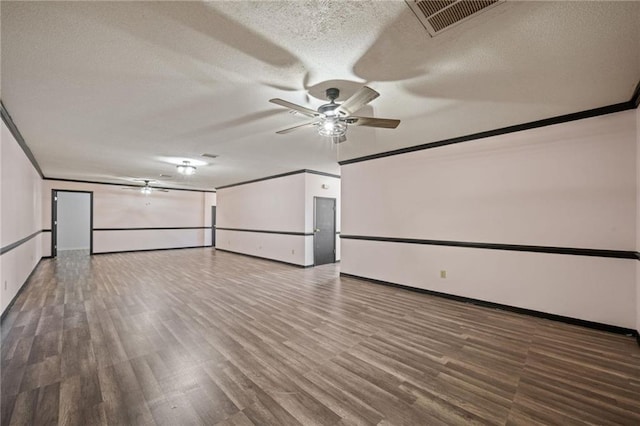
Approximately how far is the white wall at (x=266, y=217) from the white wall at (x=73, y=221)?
573 cm

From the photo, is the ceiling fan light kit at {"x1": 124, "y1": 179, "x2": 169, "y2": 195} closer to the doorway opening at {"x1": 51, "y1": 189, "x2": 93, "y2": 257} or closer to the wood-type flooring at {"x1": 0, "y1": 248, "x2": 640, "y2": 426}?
the doorway opening at {"x1": 51, "y1": 189, "x2": 93, "y2": 257}

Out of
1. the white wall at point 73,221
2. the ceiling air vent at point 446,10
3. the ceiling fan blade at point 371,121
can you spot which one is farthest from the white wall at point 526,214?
the white wall at point 73,221

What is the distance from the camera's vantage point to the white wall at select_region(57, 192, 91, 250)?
35.1ft

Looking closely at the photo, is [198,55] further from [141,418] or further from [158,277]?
[158,277]

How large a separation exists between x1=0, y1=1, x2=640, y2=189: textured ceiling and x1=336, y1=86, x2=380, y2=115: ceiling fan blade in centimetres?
24

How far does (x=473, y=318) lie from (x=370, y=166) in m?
3.27

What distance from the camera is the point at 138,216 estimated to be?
10.2 metres

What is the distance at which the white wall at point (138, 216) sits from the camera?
9258 millimetres

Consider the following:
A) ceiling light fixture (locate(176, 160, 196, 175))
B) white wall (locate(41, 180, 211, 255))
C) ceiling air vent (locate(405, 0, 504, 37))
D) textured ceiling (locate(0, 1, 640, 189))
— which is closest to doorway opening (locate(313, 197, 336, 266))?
ceiling light fixture (locate(176, 160, 196, 175))

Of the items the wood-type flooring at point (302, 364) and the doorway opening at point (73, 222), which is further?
the doorway opening at point (73, 222)

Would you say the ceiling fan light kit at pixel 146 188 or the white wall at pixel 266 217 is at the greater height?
the ceiling fan light kit at pixel 146 188

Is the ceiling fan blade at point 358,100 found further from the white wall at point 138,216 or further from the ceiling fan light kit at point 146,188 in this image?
the white wall at point 138,216

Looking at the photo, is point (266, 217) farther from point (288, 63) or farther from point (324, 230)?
point (288, 63)

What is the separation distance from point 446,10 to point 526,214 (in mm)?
3148
